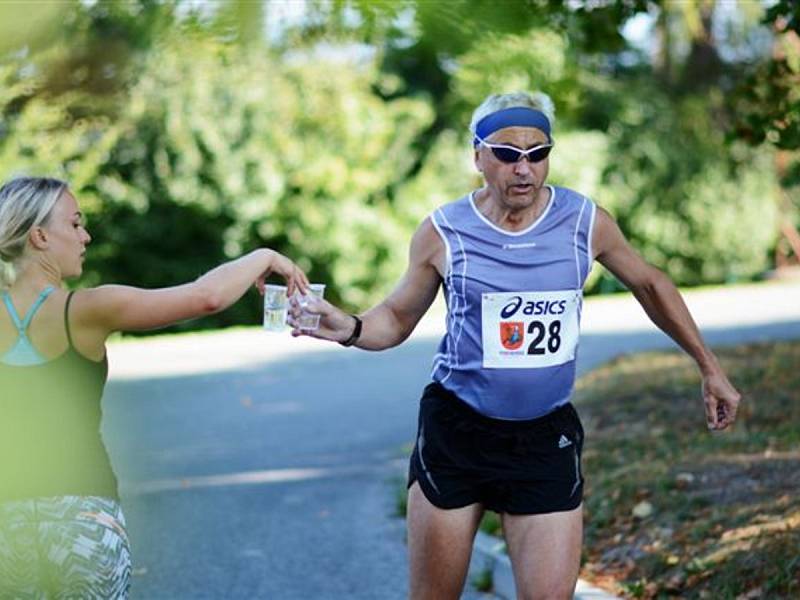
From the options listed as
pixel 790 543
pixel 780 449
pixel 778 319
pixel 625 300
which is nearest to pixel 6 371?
pixel 790 543

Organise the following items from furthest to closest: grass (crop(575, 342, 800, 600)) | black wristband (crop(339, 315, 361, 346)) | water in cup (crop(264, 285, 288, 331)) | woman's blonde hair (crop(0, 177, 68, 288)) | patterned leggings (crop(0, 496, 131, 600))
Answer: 1. grass (crop(575, 342, 800, 600))
2. black wristband (crop(339, 315, 361, 346))
3. water in cup (crop(264, 285, 288, 331))
4. woman's blonde hair (crop(0, 177, 68, 288))
5. patterned leggings (crop(0, 496, 131, 600))

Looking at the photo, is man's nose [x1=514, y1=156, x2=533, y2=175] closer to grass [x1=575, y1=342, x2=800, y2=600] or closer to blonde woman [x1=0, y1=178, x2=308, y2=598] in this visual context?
blonde woman [x1=0, y1=178, x2=308, y2=598]

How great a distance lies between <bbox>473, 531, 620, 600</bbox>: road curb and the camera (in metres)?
6.96

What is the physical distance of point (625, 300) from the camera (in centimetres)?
3169

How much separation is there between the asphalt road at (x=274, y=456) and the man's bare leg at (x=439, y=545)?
3030 mm

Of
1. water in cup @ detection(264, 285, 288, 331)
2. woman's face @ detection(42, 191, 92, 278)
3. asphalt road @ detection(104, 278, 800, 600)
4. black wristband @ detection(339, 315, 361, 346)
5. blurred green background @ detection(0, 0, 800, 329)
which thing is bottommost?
blurred green background @ detection(0, 0, 800, 329)

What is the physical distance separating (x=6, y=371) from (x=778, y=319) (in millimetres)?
20222

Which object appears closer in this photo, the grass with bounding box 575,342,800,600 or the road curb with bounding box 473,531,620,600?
the grass with bounding box 575,342,800,600

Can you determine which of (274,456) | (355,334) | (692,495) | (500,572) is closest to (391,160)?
(274,456)

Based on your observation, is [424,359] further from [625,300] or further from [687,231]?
[687,231]

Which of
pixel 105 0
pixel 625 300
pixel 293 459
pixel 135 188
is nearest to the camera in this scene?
pixel 105 0

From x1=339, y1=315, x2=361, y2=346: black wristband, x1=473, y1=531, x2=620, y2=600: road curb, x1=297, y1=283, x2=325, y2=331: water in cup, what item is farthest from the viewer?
x1=473, y1=531, x2=620, y2=600: road curb

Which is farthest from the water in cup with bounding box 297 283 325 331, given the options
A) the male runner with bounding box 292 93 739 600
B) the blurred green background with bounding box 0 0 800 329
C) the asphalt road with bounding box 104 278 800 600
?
the blurred green background with bounding box 0 0 800 329

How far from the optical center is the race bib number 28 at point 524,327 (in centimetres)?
462
